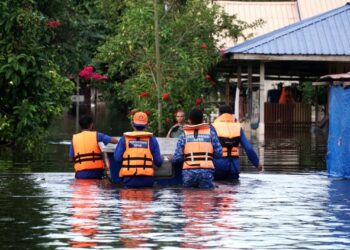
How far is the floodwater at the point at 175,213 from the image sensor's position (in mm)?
13852

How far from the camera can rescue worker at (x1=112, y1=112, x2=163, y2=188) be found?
64.3ft

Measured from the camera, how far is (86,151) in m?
21.0

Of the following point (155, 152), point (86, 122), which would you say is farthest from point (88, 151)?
point (155, 152)

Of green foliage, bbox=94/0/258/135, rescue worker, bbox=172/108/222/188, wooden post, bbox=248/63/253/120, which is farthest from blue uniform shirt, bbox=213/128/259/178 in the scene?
wooden post, bbox=248/63/253/120

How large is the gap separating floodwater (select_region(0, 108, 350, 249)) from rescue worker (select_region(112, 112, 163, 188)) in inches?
10.0

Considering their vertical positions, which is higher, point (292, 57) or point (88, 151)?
point (292, 57)

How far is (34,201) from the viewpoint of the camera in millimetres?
18312

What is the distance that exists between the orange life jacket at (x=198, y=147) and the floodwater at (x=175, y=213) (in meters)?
0.45

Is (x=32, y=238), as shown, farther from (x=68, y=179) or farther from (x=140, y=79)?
(x=140, y=79)

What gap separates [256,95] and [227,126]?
28.0m

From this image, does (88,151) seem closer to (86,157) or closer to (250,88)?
(86,157)

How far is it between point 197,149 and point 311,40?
2356 cm

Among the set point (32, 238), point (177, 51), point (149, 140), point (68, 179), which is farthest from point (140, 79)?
point (32, 238)

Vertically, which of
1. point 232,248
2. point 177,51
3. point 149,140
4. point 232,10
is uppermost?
point 232,10
